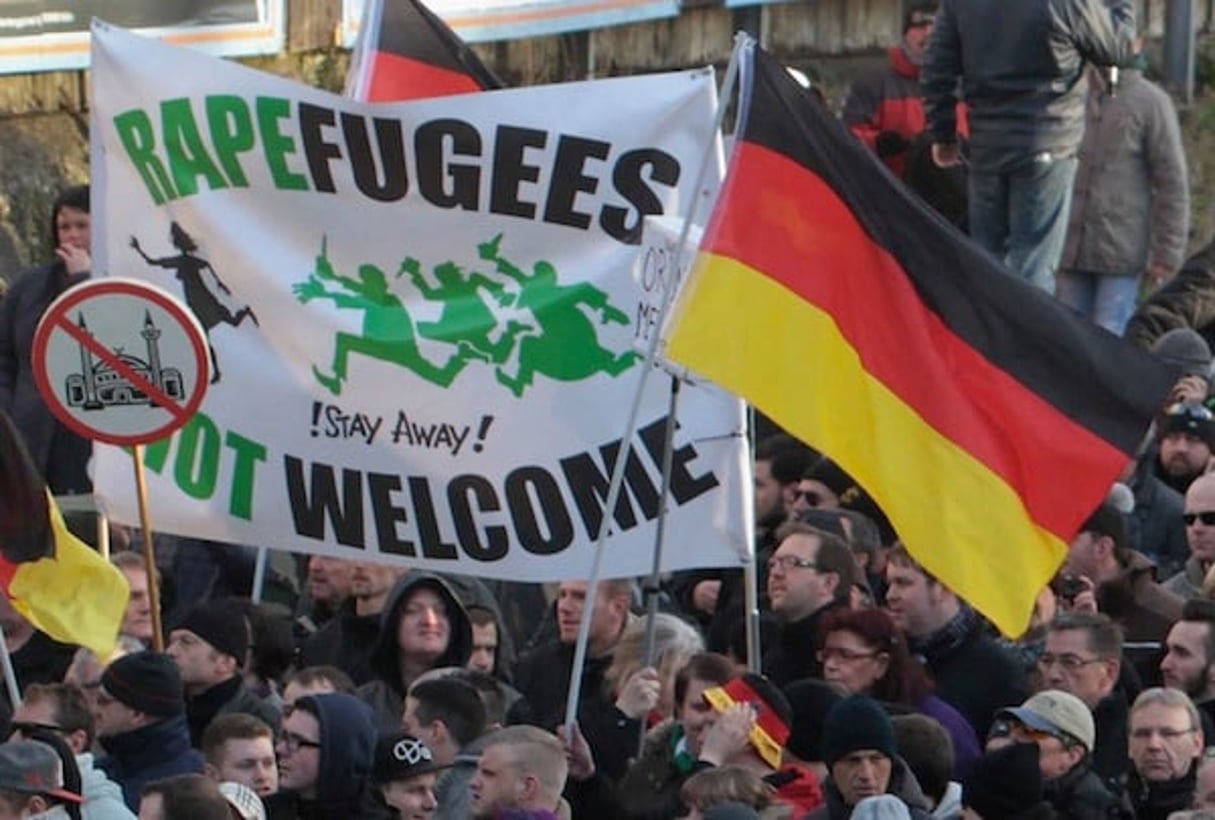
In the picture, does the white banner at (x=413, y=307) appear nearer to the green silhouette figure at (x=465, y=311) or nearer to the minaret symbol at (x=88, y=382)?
the green silhouette figure at (x=465, y=311)

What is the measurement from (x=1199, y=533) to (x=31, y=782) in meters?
4.67

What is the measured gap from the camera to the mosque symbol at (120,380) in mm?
12773

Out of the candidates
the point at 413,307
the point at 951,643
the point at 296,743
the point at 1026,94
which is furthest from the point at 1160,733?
the point at 1026,94

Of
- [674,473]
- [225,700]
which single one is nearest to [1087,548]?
[674,473]

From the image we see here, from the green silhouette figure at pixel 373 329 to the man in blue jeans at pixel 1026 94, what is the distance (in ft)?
14.7

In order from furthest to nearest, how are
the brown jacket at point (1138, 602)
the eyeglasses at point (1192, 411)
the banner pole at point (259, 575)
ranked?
the eyeglasses at point (1192, 411)
the brown jacket at point (1138, 602)
the banner pole at point (259, 575)

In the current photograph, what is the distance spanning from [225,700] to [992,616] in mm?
2823

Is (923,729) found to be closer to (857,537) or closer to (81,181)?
(857,537)

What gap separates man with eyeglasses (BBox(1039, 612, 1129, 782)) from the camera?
13.0 m

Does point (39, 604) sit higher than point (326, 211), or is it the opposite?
point (326, 211)

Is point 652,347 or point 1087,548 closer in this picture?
point 652,347

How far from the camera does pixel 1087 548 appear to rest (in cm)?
1455

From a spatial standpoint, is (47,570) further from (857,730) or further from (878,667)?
(857,730)

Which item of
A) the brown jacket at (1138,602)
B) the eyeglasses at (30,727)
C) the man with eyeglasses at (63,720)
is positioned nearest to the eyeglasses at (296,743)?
the man with eyeglasses at (63,720)
